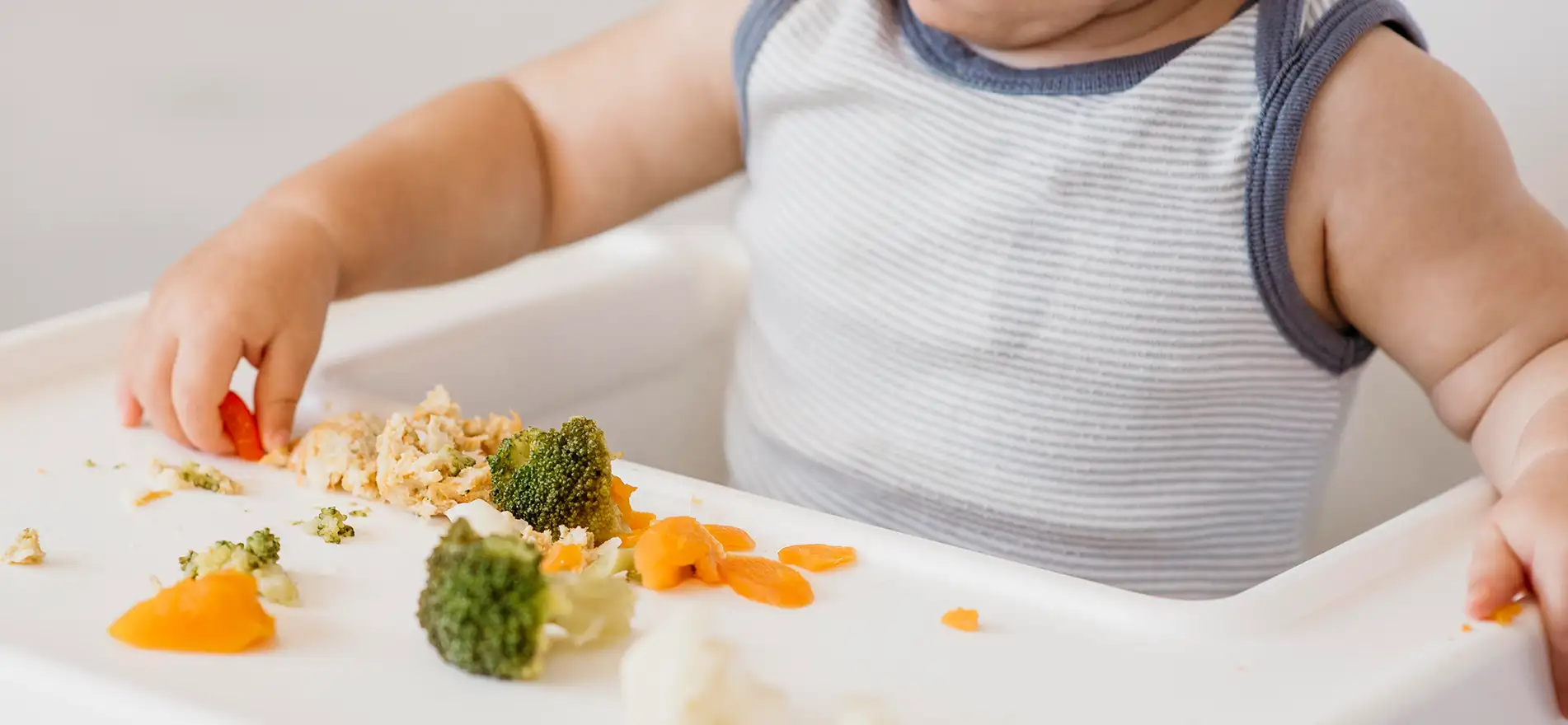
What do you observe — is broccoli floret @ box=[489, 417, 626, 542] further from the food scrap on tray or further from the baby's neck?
the baby's neck

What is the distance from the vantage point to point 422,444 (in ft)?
1.94

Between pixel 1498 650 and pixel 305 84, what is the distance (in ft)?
3.97

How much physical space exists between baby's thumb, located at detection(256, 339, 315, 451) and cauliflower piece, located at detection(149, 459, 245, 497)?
0.13 feet

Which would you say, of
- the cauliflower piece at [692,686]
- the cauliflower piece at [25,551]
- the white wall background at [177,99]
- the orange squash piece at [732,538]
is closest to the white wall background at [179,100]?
the white wall background at [177,99]

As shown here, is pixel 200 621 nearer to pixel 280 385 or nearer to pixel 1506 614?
pixel 280 385

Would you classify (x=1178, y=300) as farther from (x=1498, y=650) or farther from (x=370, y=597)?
(x=370, y=597)

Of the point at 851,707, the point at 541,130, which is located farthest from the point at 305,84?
the point at 851,707

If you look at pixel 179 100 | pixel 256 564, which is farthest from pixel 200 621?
pixel 179 100

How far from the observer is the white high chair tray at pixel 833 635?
1.39 ft

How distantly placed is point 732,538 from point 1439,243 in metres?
0.35

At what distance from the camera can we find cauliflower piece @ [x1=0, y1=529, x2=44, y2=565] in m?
0.51

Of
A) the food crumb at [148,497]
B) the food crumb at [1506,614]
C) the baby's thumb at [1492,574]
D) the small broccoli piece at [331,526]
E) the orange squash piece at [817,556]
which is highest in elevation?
the baby's thumb at [1492,574]

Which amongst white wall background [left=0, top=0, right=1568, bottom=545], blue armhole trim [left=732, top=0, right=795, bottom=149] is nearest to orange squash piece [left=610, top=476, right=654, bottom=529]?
blue armhole trim [left=732, top=0, right=795, bottom=149]

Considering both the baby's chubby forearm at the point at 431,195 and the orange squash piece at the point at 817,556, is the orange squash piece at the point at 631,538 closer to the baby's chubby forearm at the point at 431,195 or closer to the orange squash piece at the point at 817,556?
the orange squash piece at the point at 817,556
